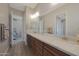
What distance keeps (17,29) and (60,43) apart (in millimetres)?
620

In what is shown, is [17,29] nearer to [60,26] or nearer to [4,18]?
[4,18]

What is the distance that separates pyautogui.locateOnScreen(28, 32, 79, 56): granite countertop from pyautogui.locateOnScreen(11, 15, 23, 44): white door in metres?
0.14

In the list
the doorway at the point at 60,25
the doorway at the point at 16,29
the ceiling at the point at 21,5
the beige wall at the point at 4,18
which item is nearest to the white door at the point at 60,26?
the doorway at the point at 60,25

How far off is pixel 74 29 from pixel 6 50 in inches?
37.8

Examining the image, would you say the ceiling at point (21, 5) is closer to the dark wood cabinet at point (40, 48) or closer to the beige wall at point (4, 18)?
the beige wall at point (4, 18)

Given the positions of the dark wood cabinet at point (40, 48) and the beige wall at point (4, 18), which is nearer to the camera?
the dark wood cabinet at point (40, 48)

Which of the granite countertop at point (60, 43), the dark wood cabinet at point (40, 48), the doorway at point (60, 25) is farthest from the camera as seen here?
the doorway at point (60, 25)

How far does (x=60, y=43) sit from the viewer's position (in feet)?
5.96

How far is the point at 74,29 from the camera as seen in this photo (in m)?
1.84

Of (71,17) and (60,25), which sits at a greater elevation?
(71,17)

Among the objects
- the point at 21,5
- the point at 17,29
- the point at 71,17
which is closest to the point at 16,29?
the point at 17,29

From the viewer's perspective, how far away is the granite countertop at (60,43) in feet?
5.19

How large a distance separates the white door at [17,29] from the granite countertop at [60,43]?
140 millimetres

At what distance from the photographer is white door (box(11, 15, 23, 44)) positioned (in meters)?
1.96
